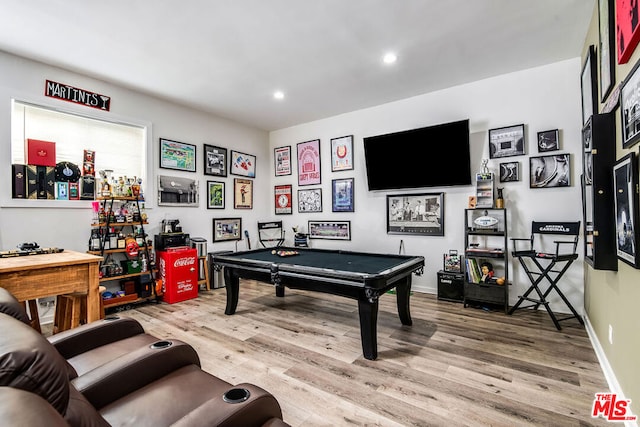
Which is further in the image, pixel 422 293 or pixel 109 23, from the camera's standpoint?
pixel 422 293

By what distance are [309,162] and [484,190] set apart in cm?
315

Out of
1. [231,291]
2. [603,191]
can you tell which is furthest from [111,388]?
[603,191]

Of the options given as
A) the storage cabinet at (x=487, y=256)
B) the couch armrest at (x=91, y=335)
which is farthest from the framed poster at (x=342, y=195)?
the couch armrest at (x=91, y=335)

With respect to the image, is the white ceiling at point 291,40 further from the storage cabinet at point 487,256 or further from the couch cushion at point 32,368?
the couch cushion at point 32,368

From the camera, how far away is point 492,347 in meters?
2.79

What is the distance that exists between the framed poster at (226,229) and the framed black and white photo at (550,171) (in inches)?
187

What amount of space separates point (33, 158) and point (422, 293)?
211 inches

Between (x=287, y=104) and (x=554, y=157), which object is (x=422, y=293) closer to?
(x=554, y=157)

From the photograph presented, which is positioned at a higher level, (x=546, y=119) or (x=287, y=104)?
(x=287, y=104)

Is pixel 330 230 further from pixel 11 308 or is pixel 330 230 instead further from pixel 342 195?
pixel 11 308

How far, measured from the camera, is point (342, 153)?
18.1 feet

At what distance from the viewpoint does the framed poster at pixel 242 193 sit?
591cm

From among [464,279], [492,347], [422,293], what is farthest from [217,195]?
[492,347]

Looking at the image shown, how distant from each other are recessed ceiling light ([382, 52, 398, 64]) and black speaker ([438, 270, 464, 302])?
9.34ft
